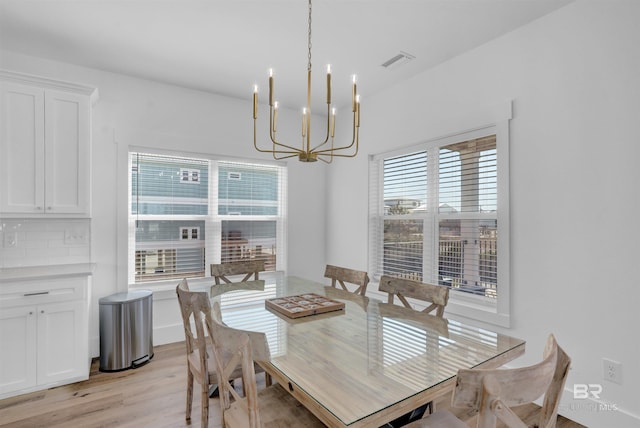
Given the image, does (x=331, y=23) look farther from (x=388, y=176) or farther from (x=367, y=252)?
(x=367, y=252)

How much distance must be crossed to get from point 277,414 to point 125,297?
230 cm

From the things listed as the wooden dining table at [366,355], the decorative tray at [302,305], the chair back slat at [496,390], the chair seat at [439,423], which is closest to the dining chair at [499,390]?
the chair back slat at [496,390]

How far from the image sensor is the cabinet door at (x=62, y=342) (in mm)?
2582

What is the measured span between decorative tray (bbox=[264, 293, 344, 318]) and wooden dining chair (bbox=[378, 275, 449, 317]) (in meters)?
0.41

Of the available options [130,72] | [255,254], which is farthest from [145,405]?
[130,72]

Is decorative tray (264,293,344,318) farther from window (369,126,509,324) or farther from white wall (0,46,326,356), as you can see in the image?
white wall (0,46,326,356)

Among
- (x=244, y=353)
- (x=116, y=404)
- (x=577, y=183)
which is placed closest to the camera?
(x=244, y=353)

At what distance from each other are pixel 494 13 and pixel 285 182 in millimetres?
2856

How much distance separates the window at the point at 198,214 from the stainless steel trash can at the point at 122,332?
0.56 meters

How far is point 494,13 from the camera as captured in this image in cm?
240

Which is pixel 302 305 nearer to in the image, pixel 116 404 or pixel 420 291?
pixel 420 291

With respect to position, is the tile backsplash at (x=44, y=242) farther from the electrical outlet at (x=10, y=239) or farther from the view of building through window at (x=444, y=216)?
the view of building through window at (x=444, y=216)

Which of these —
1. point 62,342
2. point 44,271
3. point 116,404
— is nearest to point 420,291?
point 116,404

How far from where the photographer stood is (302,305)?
2.09 metres
